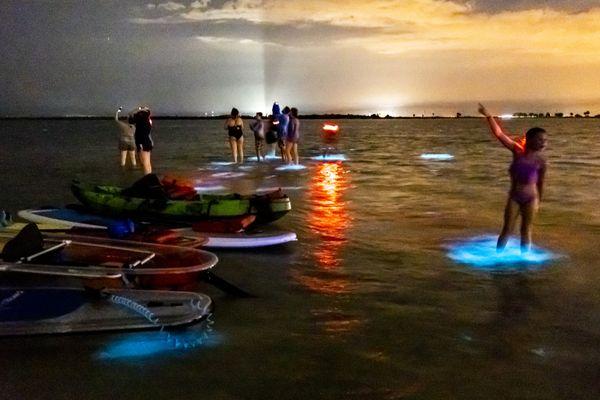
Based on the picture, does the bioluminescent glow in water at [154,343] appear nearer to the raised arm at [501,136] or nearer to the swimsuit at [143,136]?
the raised arm at [501,136]

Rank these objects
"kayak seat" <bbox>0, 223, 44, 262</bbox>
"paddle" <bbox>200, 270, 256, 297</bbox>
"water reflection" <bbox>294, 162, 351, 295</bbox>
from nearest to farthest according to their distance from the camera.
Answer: "kayak seat" <bbox>0, 223, 44, 262</bbox>, "paddle" <bbox>200, 270, 256, 297</bbox>, "water reflection" <bbox>294, 162, 351, 295</bbox>

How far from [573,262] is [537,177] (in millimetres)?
1599

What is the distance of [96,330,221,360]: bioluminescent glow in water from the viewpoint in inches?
229

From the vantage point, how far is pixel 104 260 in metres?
7.84

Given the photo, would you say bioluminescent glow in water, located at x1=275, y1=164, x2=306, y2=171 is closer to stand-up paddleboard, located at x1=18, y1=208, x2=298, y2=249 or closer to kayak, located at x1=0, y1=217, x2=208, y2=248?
stand-up paddleboard, located at x1=18, y1=208, x2=298, y2=249

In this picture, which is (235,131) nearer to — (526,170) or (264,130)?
(264,130)

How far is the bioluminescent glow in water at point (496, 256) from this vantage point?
891 centimetres

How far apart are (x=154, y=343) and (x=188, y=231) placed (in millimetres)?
4043

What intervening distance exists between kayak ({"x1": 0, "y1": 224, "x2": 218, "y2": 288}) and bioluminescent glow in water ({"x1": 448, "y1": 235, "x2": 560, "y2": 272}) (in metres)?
3.91

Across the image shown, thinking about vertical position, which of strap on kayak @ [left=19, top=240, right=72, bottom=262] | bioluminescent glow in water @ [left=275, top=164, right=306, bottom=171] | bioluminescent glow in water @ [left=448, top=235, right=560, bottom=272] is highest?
strap on kayak @ [left=19, top=240, right=72, bottom=262]

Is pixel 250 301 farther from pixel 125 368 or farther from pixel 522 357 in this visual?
pixel 522 357

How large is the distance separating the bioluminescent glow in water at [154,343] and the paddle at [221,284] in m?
1.03

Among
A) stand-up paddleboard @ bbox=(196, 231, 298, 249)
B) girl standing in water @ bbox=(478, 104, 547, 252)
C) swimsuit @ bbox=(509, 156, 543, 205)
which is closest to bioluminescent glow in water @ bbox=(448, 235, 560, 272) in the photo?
girl standing in water @ bbox=(478, 104, 547, 252)

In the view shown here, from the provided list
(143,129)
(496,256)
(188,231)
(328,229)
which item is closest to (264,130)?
(143,129)
